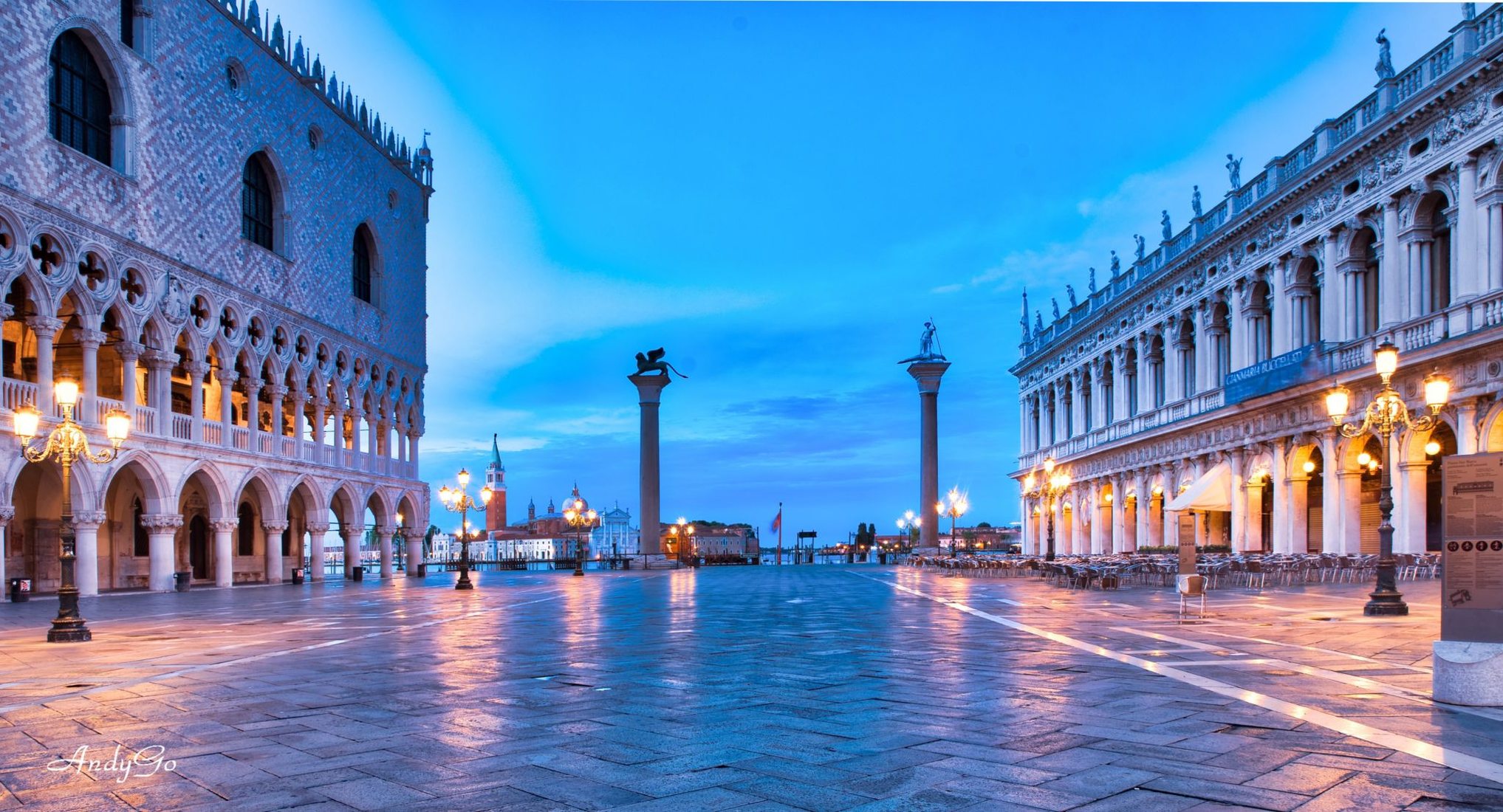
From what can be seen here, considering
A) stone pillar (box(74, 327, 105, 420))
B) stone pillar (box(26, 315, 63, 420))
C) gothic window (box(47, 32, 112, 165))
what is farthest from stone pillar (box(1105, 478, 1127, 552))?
gothic window (box(47, 32, 112, 165))

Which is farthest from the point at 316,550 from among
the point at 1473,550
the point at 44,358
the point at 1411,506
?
the point at 1473,550

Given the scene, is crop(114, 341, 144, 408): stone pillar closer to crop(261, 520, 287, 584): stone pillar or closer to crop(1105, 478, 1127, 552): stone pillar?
crop(261, 520, 287, 584): stone pillar

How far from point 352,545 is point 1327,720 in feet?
146

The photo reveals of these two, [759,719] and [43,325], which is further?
[43,325]

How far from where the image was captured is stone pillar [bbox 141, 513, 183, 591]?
3238 cm

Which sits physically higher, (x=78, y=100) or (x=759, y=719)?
(x=78, y=100)

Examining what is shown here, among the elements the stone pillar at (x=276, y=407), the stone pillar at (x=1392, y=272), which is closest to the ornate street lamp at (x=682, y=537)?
the stone pillar at (x=276, y=407)

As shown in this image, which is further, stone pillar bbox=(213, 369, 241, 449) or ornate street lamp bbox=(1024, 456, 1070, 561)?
ornate street lamp bbox=(1024, 456, 1070, 561)

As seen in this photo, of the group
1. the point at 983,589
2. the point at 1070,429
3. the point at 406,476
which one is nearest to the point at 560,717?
the point at 983,589

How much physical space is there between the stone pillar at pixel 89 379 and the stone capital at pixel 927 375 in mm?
39102

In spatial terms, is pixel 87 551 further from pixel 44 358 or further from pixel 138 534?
pixel 138 534

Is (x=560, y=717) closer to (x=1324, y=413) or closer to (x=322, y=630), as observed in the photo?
(x=322, y=630)

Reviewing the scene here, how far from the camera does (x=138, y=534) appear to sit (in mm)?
38219

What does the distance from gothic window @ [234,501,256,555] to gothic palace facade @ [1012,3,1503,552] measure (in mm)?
35393
